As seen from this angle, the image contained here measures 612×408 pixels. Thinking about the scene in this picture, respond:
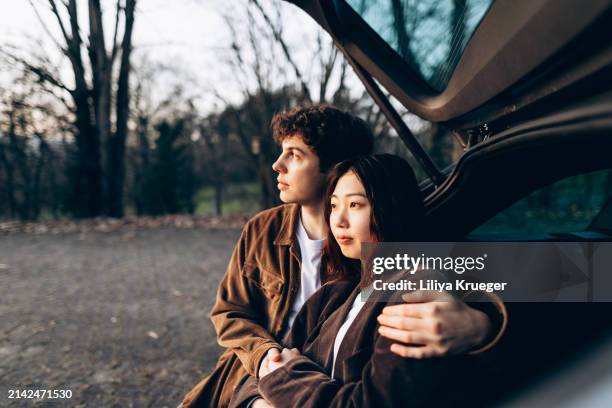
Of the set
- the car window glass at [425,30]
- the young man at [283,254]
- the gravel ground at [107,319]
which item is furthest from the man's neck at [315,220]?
the gravel ground at [107,319]

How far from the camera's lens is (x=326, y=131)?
1.86m

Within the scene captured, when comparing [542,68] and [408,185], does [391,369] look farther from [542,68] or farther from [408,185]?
[542,68]

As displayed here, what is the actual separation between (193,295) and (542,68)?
5528 mm

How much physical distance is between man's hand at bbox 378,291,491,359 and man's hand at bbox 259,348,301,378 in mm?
532

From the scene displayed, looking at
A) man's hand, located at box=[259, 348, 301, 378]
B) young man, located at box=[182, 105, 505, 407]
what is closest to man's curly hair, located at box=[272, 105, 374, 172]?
young man, located at box=[182, 105, 505, 407]

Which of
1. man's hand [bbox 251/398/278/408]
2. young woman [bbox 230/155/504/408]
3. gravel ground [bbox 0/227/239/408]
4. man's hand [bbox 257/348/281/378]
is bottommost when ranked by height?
gravel ground [bbox 0/227/239/408]

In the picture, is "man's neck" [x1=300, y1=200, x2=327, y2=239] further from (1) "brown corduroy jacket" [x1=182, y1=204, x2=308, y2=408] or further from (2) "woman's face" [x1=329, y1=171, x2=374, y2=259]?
(2) "woman's face" [x1=329, y1=171, x2=374, y2=259]

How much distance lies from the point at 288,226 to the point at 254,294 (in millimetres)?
346

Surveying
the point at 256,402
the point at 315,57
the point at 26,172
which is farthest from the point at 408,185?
the point at 26,172

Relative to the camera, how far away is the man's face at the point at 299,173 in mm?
1861

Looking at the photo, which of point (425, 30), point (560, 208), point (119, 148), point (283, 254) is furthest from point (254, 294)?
point (119, 148)

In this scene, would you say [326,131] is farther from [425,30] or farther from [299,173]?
[425,30]

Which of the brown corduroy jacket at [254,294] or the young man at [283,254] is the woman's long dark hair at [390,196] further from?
the brown corduroy jacket at [254,294]

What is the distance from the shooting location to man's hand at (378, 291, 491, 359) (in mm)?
1082
